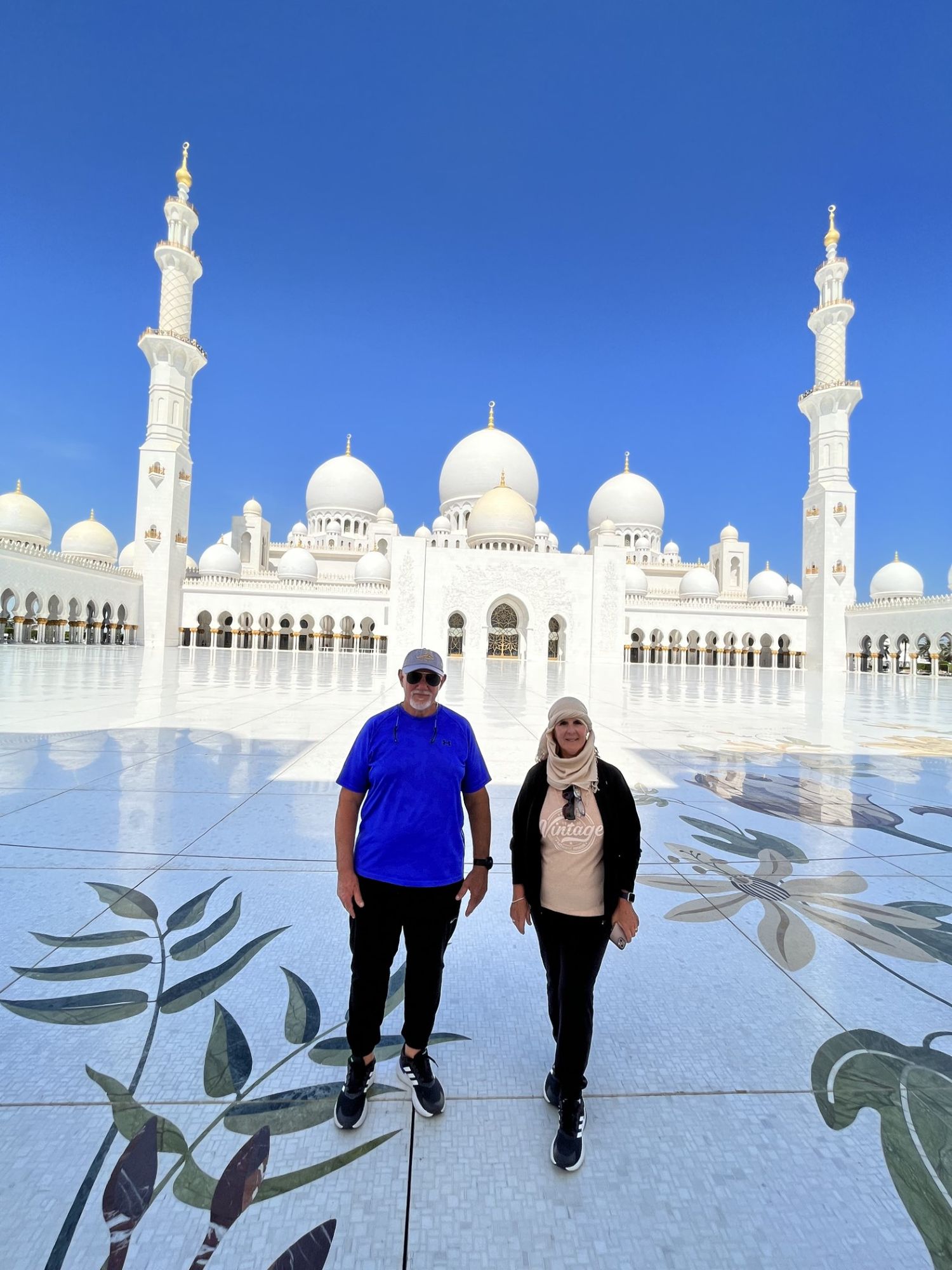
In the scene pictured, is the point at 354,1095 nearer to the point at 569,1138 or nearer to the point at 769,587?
the point at 569,1138

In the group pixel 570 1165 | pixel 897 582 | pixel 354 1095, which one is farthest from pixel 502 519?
pixel 570 1165

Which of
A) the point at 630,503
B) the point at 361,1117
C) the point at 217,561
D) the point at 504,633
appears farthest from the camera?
the point at 630,503

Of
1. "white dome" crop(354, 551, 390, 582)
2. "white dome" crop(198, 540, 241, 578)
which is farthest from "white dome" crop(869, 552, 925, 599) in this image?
"white dome" crop(198, 540, 241, 578)

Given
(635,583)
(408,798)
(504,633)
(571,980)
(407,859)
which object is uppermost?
(635,583)

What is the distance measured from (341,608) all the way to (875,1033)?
32.6 meters

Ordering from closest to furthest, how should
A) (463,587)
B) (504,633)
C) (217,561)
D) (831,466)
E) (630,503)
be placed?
(463,587) < (831,466) < (504,633) < (217,561) < (630,503)

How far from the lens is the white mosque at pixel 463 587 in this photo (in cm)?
2684

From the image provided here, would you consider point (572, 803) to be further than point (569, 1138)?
Yes

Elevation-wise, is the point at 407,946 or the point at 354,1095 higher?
the point at 407,946

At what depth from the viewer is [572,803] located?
1388mm

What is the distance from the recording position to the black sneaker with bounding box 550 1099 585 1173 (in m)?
1.18

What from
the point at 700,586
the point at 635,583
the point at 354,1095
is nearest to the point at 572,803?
the point at 354,1095

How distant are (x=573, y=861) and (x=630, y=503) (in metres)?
42.3

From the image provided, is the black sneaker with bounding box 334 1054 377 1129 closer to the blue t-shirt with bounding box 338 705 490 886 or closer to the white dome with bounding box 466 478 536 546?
the blue t-shirt with bounding box 338 705 490 886
